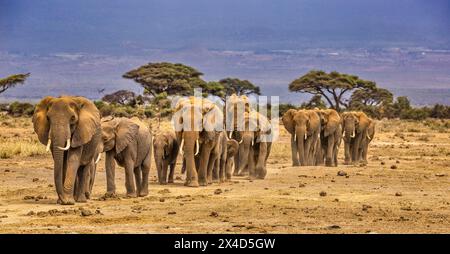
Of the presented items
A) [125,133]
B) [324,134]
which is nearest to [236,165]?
[324,134]

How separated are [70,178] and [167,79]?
60539mm

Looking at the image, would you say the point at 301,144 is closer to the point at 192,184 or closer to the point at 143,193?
the point at 192,184

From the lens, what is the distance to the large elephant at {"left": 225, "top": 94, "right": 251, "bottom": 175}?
30.0 metres

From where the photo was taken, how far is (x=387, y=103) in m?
86.9

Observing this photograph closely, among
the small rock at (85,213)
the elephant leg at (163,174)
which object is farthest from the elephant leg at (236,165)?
the small rock at (85,213)

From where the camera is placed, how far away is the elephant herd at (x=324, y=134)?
3469 cm

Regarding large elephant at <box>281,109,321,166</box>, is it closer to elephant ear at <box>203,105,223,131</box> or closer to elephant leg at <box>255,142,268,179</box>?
elephant leg at <box>255,142,268,179</box>

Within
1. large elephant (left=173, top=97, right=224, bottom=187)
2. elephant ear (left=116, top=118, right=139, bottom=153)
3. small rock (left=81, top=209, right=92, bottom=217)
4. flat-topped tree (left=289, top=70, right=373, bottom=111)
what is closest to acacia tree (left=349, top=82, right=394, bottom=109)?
flat-topped tree (left=289, top=70, right=373, bottom=111)

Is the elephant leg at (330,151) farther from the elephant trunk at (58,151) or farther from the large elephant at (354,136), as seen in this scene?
the elephant trunk at (58,151)

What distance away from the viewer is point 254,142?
98.6ft

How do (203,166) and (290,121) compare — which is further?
(290,121)

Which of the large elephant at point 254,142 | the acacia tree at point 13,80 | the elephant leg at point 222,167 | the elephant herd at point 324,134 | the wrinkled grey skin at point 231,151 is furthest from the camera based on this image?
the acacia tree at point 13,80
